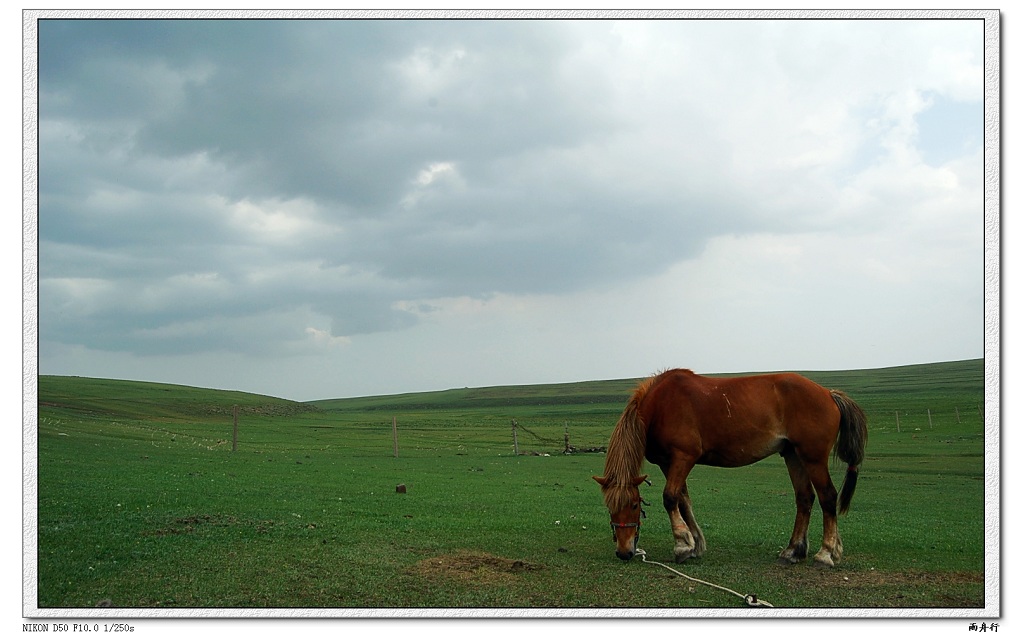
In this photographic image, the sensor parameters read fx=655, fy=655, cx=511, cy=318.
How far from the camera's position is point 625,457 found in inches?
312

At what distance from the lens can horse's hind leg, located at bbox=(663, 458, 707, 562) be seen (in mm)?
7746

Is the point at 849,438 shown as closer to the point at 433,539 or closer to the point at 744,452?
the point at 744,452

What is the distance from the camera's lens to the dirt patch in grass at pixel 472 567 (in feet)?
22.5

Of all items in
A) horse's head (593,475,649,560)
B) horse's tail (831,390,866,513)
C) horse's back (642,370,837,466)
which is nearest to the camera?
horse's head (593,475,649,560)

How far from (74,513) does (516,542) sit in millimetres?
6002

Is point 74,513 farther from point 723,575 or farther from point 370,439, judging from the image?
point 370,439

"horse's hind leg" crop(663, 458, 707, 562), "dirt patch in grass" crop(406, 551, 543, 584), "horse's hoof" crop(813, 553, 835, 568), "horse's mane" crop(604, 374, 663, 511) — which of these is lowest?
"horse's hoof" crop(813, 553, 835, 568)

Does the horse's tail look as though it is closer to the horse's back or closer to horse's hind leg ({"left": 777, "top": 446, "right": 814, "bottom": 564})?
the horse's back

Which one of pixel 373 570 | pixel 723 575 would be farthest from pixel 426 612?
pixel 723 575

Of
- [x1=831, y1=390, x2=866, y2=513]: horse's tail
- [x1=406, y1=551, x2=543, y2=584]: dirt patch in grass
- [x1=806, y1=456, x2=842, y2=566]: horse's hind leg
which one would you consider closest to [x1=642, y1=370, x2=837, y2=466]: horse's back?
[x1=831, y1=390, x2=866, y2=513]: horse's tail

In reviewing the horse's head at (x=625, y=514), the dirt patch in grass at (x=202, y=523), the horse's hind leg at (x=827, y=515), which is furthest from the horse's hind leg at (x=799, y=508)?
the dirt patch in grass at (x=202, y=523)

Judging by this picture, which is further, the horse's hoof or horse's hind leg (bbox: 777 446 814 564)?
horse's hind leg (bbox: 777 446 814 564)

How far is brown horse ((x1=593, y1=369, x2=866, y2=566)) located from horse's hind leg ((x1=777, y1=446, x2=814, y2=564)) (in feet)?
0.04

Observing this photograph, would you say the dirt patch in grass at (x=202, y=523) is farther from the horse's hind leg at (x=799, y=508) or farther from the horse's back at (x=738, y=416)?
the horse's hind leg at (x=799, y=508)
